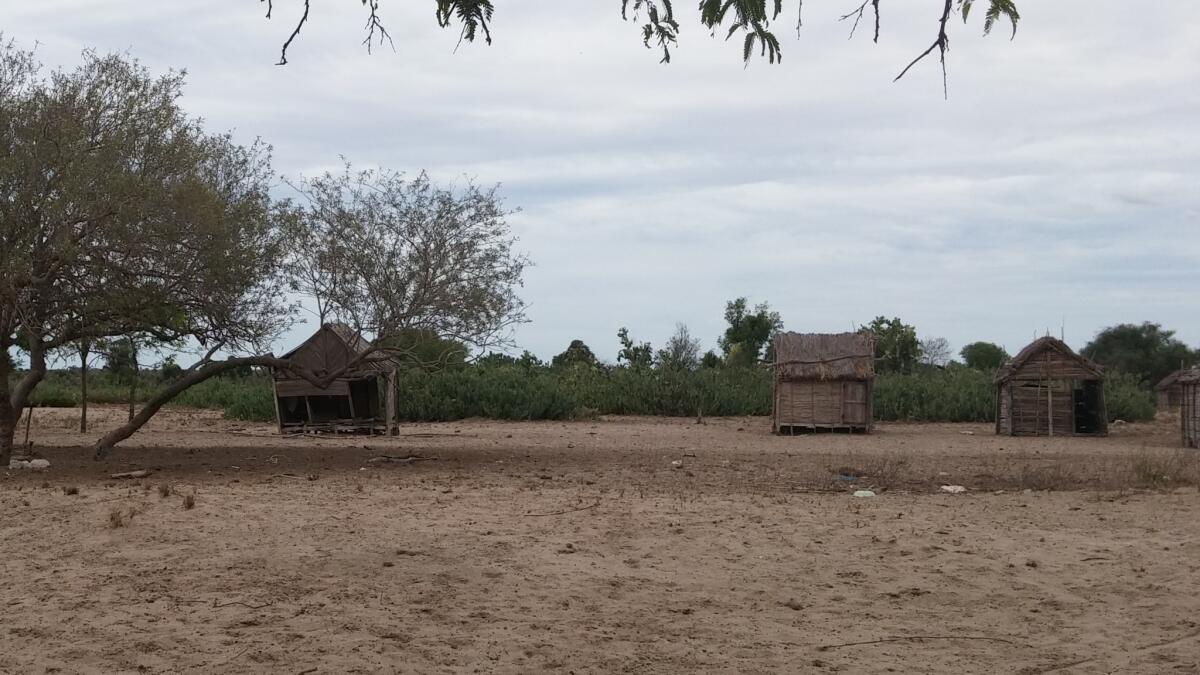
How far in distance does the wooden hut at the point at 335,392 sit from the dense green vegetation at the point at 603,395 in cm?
388

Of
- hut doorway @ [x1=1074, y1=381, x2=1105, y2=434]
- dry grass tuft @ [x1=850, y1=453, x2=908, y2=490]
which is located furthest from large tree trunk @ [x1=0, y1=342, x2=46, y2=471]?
hut doorway @ [x1=1074, y1=381, x2=1105, y2=434]

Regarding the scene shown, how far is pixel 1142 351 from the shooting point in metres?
46.9

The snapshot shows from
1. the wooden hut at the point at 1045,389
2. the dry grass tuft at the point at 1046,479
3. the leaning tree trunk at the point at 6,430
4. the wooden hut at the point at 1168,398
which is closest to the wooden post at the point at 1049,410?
the wooden hut at the point at 1045,389

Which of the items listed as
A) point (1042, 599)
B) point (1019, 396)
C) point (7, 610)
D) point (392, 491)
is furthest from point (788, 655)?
point (1019, 396)

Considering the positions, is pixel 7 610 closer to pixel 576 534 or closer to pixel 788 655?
pixel 576 534

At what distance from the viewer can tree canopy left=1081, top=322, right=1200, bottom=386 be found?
46.2 m

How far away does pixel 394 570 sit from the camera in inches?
293

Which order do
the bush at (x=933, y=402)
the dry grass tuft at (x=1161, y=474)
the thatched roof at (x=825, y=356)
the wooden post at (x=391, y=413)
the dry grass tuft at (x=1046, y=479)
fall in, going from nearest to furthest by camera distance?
1. the dry grass tuft at (x=1161, y=474)
2. the dry grass tuft at (x=1046, y=479)
3. the wooden post at (x=391, y=413)
4. the thatched roof at (x=825, y=356)
5. the bush at (x=933, y=402)

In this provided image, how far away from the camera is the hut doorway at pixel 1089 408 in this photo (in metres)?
25.9

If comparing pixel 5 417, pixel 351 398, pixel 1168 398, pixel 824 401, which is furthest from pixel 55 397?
pixel 1168 398

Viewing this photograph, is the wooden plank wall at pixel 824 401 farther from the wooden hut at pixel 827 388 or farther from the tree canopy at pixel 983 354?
the tree canopy at pixel 983 354

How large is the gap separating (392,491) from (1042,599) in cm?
602

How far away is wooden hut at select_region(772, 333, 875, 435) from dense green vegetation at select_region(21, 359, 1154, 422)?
205 inches

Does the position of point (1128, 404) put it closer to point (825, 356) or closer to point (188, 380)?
point (825, 356)
